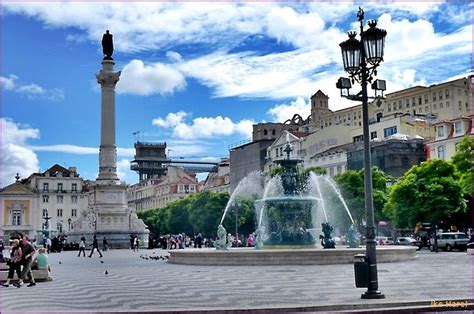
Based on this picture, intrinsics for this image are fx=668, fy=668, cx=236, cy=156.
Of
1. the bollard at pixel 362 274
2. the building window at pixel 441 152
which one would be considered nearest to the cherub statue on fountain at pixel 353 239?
the bollard at pixel 362 274

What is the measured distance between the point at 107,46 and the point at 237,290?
2125 inches

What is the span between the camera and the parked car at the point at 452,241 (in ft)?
145

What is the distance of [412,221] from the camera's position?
53125 millimetres

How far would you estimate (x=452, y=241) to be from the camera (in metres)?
44.1

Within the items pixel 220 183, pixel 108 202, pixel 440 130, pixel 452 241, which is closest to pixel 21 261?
pixel 452 241

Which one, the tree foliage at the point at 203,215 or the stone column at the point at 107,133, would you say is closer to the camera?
the stone column at the point at 107,133

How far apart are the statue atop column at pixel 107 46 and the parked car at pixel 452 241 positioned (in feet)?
124

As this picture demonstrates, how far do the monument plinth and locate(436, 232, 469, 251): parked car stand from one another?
2897cm

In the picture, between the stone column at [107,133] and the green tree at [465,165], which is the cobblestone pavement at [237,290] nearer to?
the green tree at [465,165]

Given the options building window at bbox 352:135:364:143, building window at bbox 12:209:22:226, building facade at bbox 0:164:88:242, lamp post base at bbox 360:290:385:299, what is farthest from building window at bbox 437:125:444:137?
building window at bbox 12:209:22:226

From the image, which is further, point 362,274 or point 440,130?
point 440,130

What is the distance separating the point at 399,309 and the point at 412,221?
41647mm

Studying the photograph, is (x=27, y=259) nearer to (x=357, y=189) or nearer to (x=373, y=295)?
(x=373, y=295)

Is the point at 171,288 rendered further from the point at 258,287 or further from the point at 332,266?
the point at 332,266
